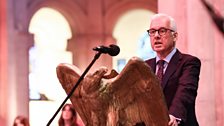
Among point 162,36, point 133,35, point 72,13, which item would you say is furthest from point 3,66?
point 162,36

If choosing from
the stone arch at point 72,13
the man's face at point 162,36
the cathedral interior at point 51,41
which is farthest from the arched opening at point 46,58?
the man's face at point 162,36

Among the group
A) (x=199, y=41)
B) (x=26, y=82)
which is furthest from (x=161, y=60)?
(x=26, y=82)

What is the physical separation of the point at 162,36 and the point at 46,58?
53.7 ft

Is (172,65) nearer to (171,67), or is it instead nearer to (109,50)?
(171,67)

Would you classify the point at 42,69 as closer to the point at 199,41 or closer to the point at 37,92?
the point at 37,92

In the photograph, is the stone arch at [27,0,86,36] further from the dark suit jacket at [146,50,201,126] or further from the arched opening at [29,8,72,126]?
the dark suit jacket at [146,50,201,126]

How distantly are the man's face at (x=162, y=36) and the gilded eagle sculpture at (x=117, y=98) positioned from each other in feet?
0.96

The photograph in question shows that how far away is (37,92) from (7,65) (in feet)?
13.6

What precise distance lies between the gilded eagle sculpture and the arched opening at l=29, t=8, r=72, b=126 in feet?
51.5

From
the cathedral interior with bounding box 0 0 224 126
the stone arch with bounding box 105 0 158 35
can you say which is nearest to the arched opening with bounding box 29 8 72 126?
the cathedral interior with bounding box 0 0 224 126

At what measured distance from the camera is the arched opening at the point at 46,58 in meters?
19.6

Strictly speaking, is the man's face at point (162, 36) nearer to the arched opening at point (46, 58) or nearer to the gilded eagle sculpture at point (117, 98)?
the gilded eagle sculpture at point (117, 98)

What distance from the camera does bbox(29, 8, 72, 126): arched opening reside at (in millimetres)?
19594

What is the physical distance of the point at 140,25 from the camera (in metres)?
20.8
